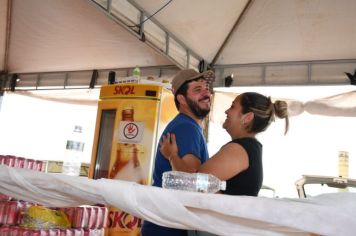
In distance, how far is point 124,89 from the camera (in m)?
3.31

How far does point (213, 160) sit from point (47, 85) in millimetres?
4615

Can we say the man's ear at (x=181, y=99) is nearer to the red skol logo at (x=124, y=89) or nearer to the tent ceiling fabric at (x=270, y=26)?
the red skol logo at (x=124, y=89)

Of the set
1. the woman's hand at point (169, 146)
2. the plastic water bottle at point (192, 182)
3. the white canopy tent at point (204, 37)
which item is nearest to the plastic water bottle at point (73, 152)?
the white canopy tent at point (204, 37)

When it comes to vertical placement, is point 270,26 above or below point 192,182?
above

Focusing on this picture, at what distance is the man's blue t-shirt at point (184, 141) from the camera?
4.90 feet

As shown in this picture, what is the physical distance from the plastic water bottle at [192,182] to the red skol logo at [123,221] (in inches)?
84.5

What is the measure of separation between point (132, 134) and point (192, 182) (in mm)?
2236

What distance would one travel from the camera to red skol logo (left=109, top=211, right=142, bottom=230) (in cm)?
308

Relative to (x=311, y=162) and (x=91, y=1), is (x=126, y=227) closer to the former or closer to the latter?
(x=91, y=1)

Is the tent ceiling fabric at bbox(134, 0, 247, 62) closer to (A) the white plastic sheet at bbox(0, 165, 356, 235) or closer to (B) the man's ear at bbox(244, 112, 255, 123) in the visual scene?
(B) the man's ear at bbox(244, 112, 255, 123)

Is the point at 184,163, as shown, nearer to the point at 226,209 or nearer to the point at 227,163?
the point at 227,163

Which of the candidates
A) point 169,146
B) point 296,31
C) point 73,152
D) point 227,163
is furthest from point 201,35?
point 227,163

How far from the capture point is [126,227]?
3.08m

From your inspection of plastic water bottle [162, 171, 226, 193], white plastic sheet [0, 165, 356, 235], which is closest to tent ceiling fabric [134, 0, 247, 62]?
plastic water bottle [162, 171, 226, 193]
